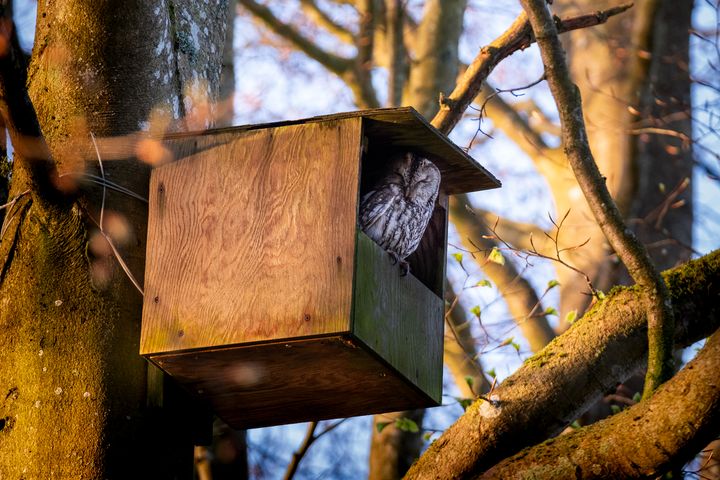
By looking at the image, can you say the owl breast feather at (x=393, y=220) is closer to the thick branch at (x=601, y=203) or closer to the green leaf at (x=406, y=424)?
the thick branch at (x=601, y=203)

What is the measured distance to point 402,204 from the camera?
12.1ft

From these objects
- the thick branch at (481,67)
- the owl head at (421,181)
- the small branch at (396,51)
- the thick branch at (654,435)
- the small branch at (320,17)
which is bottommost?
the thick branch at (654,435)

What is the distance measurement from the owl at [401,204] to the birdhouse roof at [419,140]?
0.21 ft

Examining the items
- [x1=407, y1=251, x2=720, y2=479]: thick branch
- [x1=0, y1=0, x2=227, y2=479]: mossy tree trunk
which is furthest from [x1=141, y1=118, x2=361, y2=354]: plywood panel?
[x1=407, y1=251, x2=720, y2=479]: thick branch

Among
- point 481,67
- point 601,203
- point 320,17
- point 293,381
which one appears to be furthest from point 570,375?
point 320,17

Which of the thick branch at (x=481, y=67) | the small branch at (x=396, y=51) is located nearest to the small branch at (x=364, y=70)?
the small branch at (x=396, y=51)

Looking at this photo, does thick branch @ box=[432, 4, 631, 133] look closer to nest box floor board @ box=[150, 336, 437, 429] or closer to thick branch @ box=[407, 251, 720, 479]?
thick branch @ box=[407, 251, 720, 479]

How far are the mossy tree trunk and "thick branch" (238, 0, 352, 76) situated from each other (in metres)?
3.69

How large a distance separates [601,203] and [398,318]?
79cm

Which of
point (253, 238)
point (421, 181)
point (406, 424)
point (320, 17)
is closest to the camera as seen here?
point (253, 238)

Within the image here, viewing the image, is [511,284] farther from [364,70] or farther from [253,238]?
[253,238]

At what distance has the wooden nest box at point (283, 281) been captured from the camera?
3.06m

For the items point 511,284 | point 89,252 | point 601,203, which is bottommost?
point 89,252

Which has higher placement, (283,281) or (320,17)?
(320,17)
